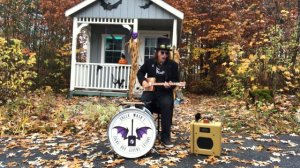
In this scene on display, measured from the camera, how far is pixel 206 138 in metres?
5.38

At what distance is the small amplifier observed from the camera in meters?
5.31

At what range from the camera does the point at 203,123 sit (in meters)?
5.43

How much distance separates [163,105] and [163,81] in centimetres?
44

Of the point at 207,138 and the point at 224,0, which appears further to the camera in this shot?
the point at 224,0

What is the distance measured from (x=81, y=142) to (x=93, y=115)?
144cm

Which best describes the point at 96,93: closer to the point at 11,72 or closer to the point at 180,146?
the point at 11,72

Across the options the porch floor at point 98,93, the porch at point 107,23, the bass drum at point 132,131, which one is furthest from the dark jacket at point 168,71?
the porch floor at point 98,93

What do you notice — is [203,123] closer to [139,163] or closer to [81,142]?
[139,163]

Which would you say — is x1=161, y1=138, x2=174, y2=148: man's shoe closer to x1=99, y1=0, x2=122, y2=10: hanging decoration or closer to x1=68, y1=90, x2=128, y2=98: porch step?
x1=68, y1=90, x2=128, y2=98: porch step

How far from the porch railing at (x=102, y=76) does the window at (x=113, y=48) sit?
69.3 inches

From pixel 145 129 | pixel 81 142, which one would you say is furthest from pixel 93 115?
pixel 145 129

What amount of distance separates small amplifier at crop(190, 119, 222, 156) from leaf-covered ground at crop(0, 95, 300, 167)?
0.12m

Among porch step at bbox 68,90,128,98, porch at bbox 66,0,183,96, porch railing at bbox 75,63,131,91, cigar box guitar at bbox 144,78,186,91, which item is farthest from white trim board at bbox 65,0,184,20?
cigar box guitar at bbox 144,78,186,91

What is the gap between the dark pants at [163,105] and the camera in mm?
5858
